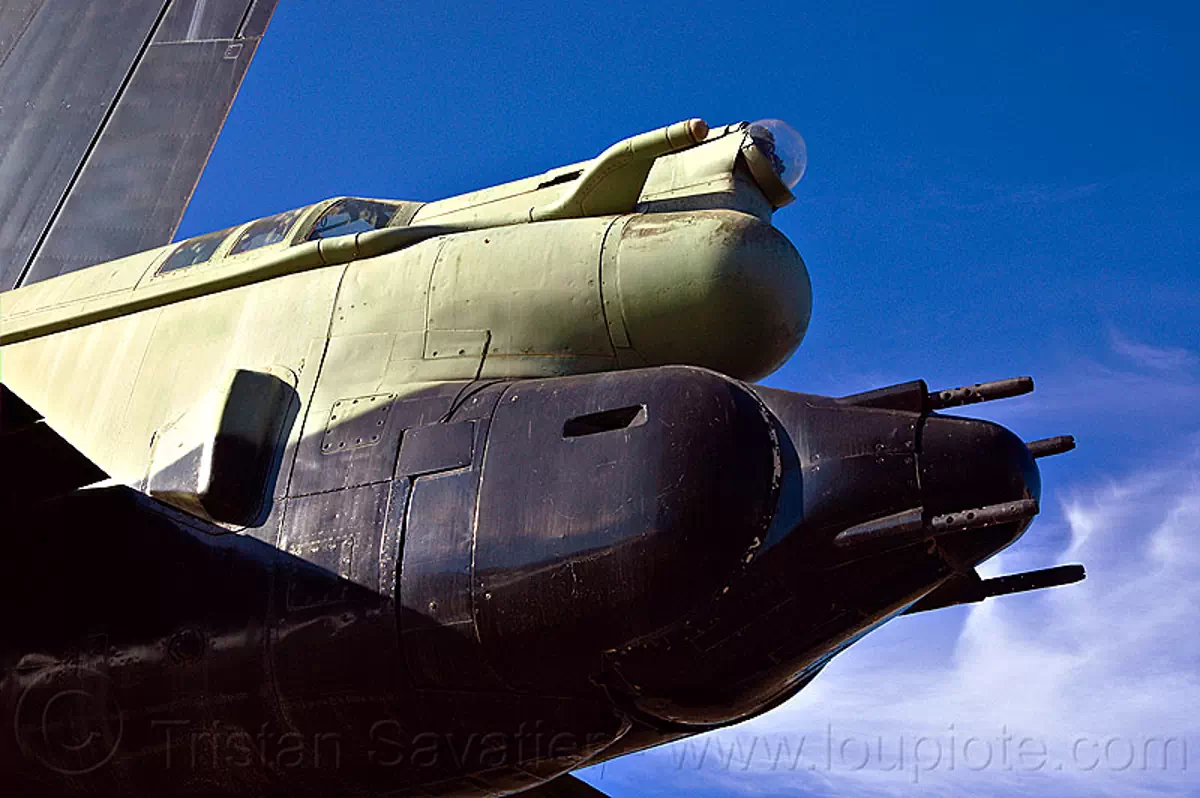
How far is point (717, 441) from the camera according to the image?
4.90m

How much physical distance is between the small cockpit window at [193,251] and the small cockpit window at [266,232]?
177 millimetres

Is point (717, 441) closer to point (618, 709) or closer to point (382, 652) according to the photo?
point (618, 709)

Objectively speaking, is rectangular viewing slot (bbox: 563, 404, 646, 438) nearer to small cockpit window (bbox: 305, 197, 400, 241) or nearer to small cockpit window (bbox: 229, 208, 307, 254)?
small cockpit window (bbox: 305, 197, 400, 241)

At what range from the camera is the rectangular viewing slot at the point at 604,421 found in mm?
5051

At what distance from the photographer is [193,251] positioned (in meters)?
7.02

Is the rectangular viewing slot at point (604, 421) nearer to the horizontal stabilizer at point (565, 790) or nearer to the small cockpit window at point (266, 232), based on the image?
the small cockpit window at point (266, 232)

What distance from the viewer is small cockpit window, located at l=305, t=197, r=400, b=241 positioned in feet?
21.9

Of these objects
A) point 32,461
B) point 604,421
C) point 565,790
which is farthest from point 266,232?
point 565,790

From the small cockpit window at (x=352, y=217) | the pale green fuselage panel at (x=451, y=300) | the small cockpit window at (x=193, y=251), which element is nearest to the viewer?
the pale green fuselage panel at (x=451, y=300)

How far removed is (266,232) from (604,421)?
8.60ft

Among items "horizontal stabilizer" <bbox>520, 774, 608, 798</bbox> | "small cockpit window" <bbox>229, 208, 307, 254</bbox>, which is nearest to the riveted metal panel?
"small cockpit window" <bbox>229, 208, 307, 254</bbox>

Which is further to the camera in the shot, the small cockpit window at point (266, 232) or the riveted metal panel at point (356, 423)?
the small cockpit window at point (266, 232)

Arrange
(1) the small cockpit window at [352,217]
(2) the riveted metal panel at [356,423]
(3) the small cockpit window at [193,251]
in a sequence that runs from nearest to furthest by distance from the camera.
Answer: (2) the riveted metal panel at [356,423] < (1) the small cockpit window at [352,217] < (3) the small cockpit window at [193,251]

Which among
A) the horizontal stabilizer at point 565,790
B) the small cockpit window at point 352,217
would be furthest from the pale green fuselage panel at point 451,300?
the horizontal stabilizer at point 565,790
